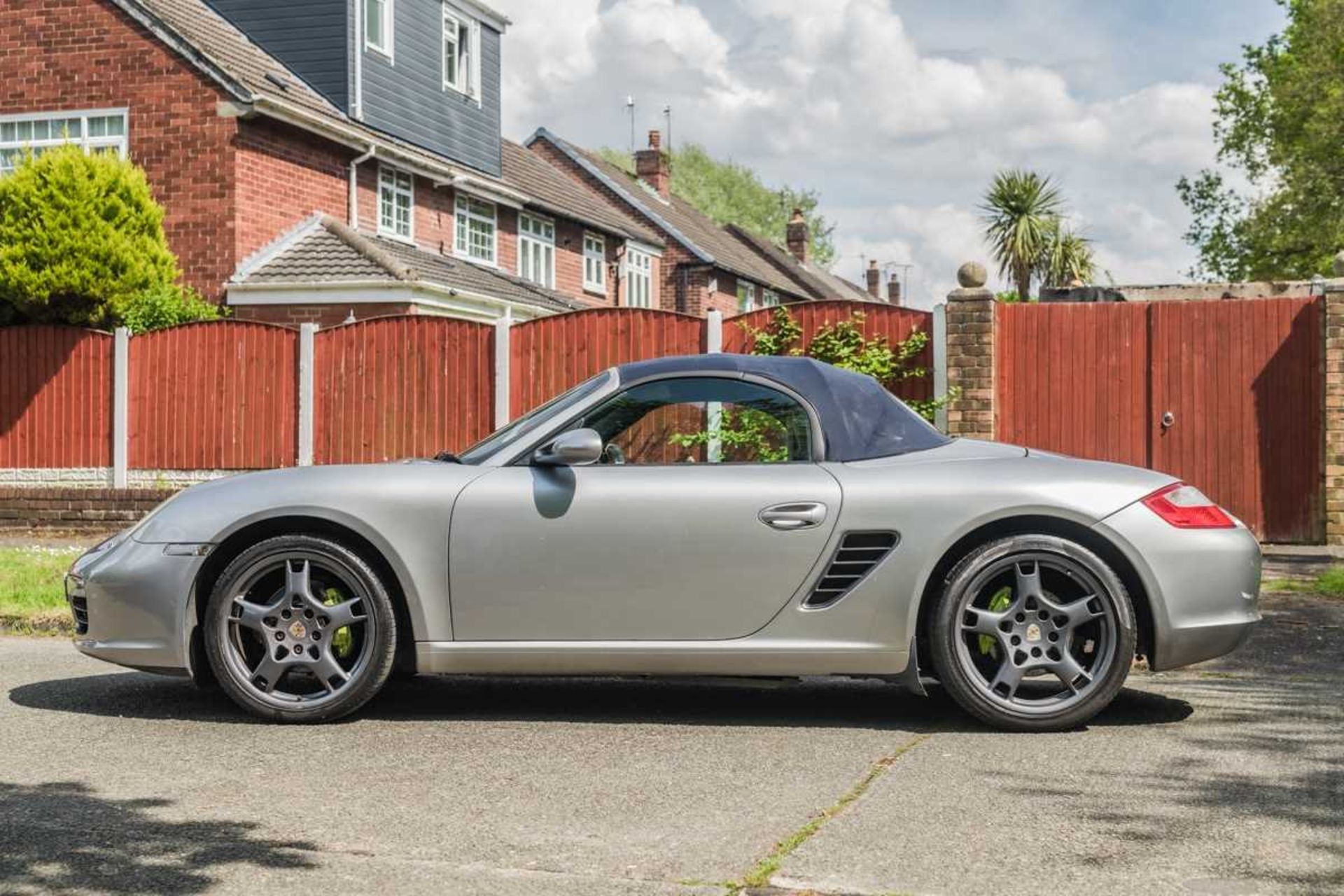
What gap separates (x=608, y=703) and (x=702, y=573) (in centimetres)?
108

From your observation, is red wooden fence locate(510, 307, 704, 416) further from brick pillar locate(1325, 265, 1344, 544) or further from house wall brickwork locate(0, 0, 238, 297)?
house wall brickwork locate(0, 0, 238, 297)

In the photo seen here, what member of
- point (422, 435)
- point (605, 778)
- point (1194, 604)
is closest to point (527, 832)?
point (605, 778)

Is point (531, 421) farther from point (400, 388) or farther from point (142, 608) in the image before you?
point (400, 388)

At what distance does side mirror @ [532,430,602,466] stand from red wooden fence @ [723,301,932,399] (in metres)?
7.90

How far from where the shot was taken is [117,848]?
158 inches

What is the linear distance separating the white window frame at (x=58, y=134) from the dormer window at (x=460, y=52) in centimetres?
678

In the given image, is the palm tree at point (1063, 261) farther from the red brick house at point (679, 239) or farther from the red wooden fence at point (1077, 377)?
the red wooden fence at point (1077, 377)

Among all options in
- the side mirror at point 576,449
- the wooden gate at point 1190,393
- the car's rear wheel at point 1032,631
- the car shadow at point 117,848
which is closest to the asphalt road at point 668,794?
the car shadow at point 117,848

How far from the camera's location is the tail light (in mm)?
5566

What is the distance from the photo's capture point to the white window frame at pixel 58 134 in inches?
823

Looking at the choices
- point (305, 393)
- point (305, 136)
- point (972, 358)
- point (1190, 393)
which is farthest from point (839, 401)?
point (305, 136)

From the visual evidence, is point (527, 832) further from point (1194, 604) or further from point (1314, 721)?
point (1314, 721)

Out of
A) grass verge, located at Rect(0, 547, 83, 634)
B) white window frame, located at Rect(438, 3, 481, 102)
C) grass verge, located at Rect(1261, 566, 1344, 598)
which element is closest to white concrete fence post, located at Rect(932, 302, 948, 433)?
grass verge, located at Rect(1261, 566, 1344, 598)

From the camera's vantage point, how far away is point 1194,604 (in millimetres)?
5512
